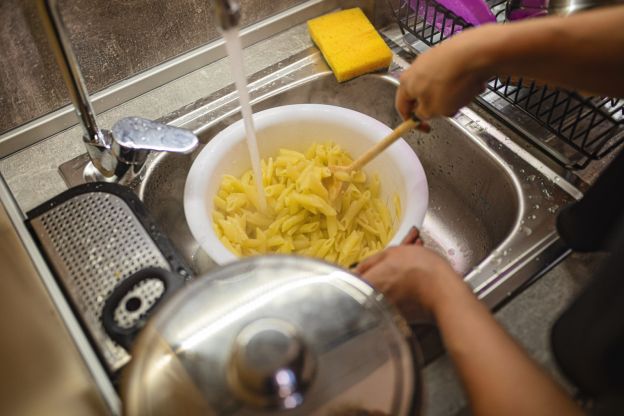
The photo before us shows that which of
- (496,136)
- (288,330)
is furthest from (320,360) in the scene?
(496,136)

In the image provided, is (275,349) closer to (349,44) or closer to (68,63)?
(68,63)

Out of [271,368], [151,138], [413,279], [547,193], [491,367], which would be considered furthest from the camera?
[547,193]

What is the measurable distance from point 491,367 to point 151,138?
625mm

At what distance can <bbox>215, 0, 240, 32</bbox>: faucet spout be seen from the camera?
0.69m

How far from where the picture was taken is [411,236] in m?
0.89

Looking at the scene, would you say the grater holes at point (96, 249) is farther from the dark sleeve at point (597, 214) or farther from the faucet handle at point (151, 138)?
the dark sleeve at point (597, 214)

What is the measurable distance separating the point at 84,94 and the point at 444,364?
698 millimetres

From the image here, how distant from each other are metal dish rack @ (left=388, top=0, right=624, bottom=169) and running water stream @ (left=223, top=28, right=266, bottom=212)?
0.51 m

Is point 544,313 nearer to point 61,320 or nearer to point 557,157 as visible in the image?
point 557,157

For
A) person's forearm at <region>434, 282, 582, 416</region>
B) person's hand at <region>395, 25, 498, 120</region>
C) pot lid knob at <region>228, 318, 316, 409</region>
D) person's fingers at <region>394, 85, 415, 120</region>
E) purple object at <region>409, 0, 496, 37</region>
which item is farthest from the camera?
purple object at <region>409, 0, 496, 37</region>

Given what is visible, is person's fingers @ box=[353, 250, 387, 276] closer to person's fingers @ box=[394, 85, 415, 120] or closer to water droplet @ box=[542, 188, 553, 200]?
person's fingers @ box=[394, 85, 415, 120]

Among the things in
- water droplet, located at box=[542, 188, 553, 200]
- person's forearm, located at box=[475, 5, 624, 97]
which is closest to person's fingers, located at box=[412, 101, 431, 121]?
person's forearm, located at box=[475, 5, 624, 97]

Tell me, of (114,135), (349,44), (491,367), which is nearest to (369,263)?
(491,367)

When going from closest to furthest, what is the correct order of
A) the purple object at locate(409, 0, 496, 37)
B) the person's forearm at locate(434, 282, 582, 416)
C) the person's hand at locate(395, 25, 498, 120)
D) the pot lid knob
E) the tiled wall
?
1. the pot lid knob
2. the person's forearm at locate(434, 282, 582, 416)
3. the person's hand at locate(395, 25, 498, 120)
4. the tiled wall
5. the purple object at locate(409, 0, 496, 37)
